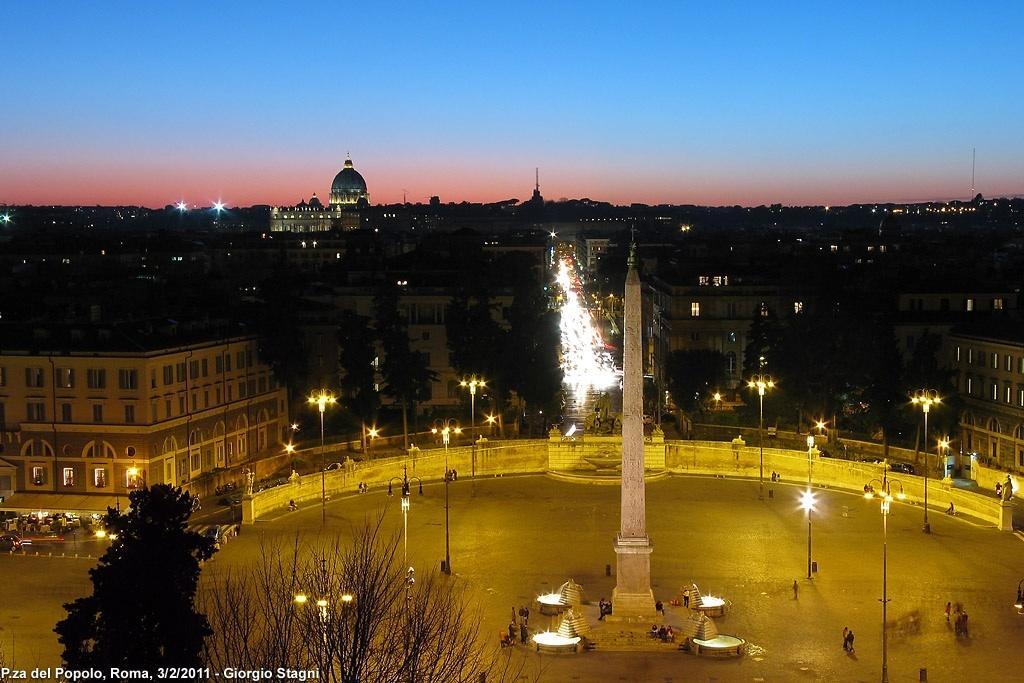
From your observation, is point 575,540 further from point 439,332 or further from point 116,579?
point 439,332

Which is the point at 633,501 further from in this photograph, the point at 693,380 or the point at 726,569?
the point at 693,380

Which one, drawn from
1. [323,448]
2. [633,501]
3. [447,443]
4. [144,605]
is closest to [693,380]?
[447,443]

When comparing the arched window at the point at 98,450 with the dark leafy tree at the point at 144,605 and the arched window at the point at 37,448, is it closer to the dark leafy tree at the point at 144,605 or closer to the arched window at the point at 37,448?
the arched window at the point at 37,448

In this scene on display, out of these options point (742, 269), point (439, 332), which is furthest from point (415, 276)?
point (742, 269)

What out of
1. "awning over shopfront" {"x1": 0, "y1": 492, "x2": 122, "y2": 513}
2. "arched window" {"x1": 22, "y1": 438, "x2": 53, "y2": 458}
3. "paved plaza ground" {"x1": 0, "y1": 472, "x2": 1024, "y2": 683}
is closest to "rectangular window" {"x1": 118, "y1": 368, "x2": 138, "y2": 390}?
"arched window" {"x1": 22, "y1": 438, "x2": 53, "y2": 458}

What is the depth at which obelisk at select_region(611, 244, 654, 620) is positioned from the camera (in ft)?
140

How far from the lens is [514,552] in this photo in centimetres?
5191

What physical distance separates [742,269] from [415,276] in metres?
26.5

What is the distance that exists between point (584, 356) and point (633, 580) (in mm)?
91902

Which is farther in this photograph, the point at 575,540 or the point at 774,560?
the point at 575,540

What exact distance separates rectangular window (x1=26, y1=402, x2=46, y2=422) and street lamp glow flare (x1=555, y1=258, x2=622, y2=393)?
45574 millimetres

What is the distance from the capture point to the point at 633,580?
141 feet

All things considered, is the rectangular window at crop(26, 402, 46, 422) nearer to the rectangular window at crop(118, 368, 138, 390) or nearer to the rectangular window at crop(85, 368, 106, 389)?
the rectangular window at crop(85, 368, 106, 389)

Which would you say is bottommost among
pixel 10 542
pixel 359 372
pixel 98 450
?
pixel 10 542
